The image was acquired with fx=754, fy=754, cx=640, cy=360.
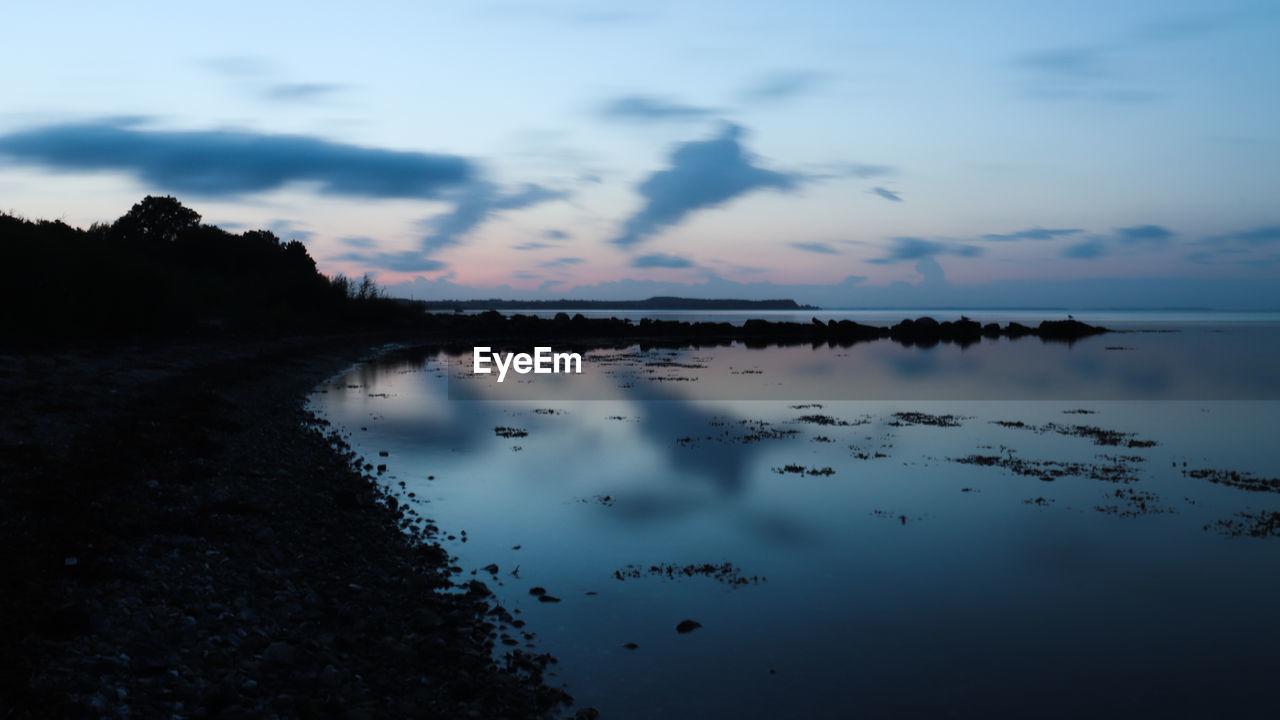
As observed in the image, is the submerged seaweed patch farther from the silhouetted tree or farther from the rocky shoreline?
the silhouetted tree

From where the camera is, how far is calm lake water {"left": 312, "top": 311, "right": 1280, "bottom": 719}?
402 inches

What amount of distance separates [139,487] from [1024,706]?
602 inches

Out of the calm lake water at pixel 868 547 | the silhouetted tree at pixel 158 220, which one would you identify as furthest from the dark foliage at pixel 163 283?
the calm lake water at pixel 868 547

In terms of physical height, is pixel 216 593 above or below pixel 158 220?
below

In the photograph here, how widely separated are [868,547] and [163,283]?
54.8 m

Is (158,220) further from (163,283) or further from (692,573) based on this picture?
(692,573)

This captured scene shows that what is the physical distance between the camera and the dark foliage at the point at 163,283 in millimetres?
41469

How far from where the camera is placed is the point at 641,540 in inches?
634

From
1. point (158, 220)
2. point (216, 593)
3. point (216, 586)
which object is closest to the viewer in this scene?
point (216, 593)

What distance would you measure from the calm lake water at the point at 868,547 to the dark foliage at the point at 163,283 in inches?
749

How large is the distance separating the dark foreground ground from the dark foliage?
2664 centimetres

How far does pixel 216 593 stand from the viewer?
10.4 metres

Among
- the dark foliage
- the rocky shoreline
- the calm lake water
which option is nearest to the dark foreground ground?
the rocky shoreline

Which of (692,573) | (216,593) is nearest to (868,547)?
(692,573)
